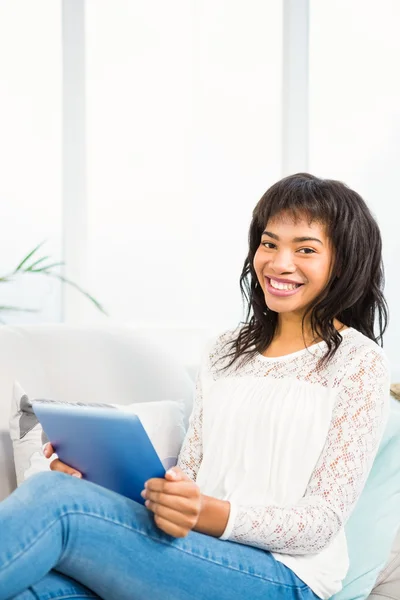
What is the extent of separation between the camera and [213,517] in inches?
51.2

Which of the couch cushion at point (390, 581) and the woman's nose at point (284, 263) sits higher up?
the woman's nose at point (284, 263)

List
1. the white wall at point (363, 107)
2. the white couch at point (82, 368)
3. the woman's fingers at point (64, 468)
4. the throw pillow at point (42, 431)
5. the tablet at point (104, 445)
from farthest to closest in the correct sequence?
the white wall at point (363, 107), the white couch at point (82, 368), the throw pillow at point (42, 431), the woman's fingers at point (64, 468), the tablet at point (104, 445)

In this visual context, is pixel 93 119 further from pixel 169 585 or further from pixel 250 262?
pixel 169 585

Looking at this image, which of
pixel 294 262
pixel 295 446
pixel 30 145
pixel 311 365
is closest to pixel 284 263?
pixel 294 262

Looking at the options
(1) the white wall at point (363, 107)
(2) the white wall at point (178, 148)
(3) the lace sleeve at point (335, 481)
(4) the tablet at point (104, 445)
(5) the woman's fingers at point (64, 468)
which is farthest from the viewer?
(2) the white wall at point (178, 148)

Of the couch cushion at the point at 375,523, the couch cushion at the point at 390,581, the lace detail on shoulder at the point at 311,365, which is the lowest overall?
the couch cushion at the point at 390,581

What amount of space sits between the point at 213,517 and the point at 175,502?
0.11 metres

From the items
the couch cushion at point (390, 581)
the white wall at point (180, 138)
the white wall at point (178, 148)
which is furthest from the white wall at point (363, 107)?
the couch cushion at point (390, 581)

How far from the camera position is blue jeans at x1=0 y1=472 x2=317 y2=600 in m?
1.22

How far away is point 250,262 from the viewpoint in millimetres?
1779

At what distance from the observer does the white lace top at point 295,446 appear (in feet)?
4.45

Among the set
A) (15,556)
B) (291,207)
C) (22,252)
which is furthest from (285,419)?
(22,252)

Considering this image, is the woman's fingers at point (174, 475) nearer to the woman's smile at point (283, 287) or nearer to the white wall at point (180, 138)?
the woman's smile at point (283, 287)

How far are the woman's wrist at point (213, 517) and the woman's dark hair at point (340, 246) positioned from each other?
40cm
